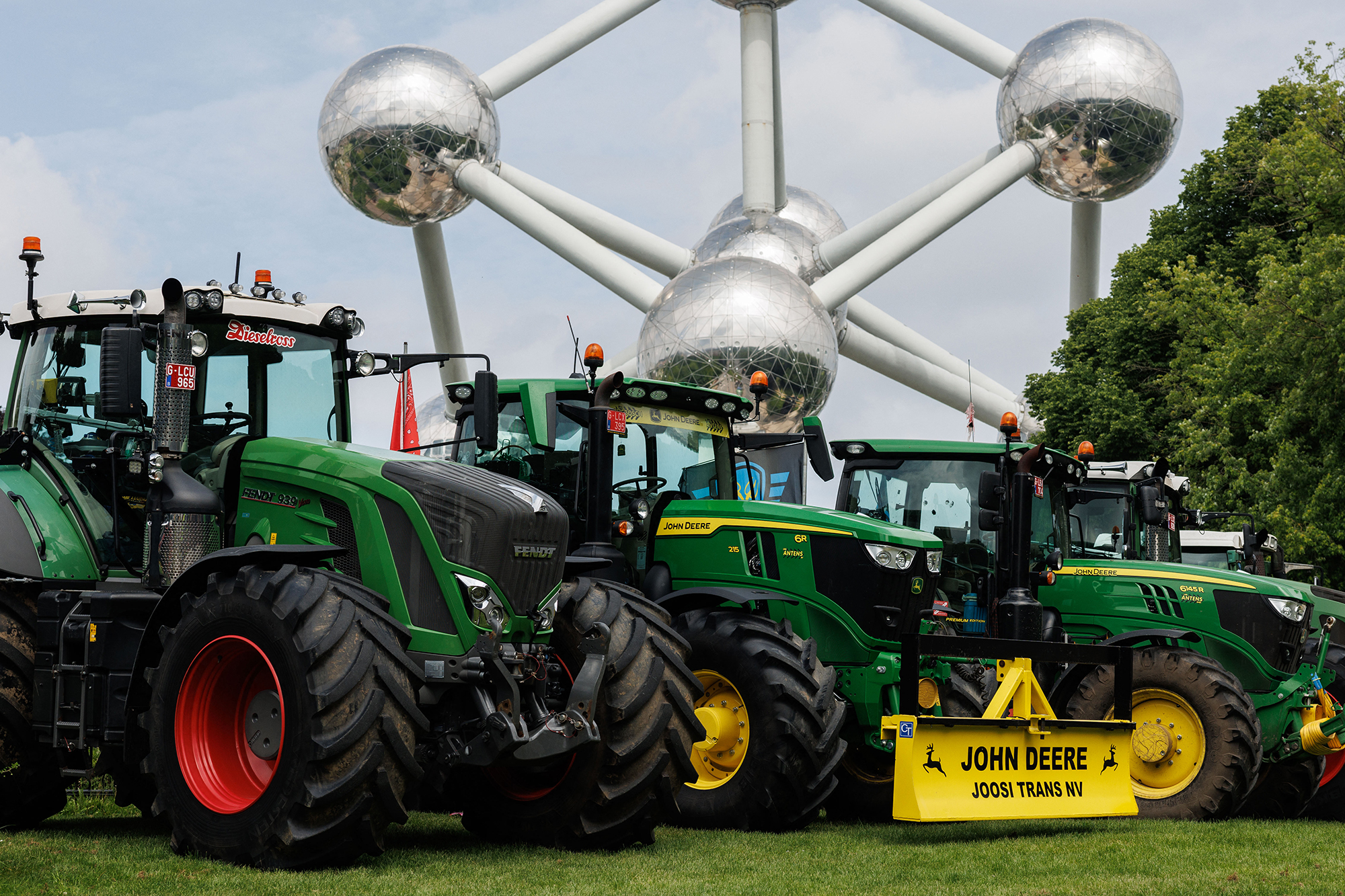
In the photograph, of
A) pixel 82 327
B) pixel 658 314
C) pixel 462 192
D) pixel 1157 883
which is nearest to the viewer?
pixel 1157 883

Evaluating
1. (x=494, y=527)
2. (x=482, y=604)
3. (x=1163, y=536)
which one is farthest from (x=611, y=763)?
(x=1163, y=536)

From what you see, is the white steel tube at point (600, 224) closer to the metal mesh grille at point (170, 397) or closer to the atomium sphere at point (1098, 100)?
the atomium sphere at point (1098, 100)

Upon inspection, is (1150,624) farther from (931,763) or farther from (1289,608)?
(931,763)

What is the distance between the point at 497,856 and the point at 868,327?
32.6m

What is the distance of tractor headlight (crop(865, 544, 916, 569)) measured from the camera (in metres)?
10.4

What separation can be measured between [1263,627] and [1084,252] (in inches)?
980

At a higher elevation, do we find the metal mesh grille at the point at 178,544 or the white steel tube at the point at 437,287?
the white steel tube at the point at 437,287

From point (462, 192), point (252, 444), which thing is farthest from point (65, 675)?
point (462, 192)

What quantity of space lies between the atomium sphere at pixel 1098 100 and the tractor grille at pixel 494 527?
24027 mm

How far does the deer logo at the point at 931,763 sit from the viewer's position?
9.07 m

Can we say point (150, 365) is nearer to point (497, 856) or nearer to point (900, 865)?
point (497, 856)

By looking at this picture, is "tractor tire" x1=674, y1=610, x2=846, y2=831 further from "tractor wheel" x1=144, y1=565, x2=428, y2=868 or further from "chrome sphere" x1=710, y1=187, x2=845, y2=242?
"chrome sphere" x1=710, y1=187, x2=845, y2=242

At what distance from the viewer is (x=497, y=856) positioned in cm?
779

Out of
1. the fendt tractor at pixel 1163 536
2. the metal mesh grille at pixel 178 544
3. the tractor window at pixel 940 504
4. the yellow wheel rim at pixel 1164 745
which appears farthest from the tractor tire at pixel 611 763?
the fendt tractor at pixel 1163 536
